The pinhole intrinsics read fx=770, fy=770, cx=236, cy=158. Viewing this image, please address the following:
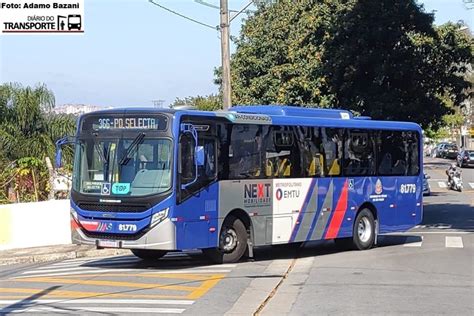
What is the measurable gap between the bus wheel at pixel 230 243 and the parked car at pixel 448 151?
234 feet

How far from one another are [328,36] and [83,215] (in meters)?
17.1

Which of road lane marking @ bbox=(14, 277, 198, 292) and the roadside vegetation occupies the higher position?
the roadside vegetation

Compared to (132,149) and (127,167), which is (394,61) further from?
(127,167)

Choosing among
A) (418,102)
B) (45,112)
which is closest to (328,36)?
(418,102)

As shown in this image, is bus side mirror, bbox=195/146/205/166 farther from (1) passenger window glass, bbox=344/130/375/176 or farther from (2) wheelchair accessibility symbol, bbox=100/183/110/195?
(1) passenger window glass, bbox=344/130/375/176

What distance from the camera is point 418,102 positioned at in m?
27.3

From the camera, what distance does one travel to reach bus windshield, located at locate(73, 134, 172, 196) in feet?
45.2

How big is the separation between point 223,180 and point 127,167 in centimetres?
191

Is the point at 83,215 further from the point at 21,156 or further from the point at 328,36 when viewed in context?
the point at 328,36

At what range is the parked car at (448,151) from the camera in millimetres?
83938

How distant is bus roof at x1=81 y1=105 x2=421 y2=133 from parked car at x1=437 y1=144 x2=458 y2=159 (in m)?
67.2

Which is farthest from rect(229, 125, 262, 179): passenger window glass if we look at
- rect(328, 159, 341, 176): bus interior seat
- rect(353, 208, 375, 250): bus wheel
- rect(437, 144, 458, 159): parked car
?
rect(437, 144, 458, 159): parked car

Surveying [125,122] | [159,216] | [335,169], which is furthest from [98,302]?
[335,169]

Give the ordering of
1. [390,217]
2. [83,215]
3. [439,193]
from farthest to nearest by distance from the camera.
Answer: [439,193]
[390,217]
[83,215]
